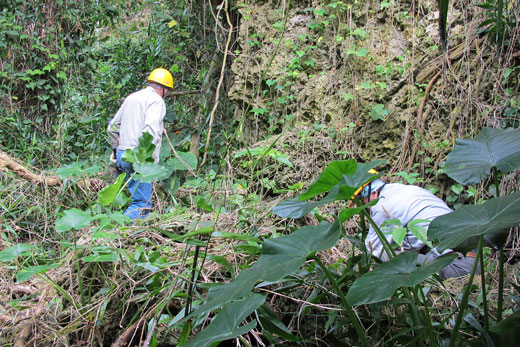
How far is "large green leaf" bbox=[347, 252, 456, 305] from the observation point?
34.4 inches

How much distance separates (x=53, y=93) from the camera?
5.83 meters

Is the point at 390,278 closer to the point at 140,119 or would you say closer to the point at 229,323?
the point at 229,323

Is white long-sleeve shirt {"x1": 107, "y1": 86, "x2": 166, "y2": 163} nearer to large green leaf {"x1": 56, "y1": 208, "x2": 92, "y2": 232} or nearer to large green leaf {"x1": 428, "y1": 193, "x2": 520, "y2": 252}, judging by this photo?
→ large green leaf {"x1": 56, "y1": 208, "x2": 92, "y2": 232}

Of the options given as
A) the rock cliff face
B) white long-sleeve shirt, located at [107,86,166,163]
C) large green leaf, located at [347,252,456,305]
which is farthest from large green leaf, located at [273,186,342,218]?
white long-sleeve shirt, located at [107,86,166,163]

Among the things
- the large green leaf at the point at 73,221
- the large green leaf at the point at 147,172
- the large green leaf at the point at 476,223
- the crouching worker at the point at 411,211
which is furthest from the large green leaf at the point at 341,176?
the crouching worker at the point at 411,211

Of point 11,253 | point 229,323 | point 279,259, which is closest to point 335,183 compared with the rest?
point 279,259

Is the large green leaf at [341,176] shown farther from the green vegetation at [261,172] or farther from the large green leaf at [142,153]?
the large green leaf at [142,153]

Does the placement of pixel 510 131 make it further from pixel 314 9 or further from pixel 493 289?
pixel 314 9

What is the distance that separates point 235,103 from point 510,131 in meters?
4.13

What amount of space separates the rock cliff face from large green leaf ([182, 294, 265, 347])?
247 cm

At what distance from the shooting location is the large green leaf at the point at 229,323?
94cm

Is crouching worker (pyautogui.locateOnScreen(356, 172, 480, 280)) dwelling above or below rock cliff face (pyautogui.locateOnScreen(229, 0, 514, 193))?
below

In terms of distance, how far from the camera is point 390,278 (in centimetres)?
93

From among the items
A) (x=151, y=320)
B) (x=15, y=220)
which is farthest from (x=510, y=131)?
(x=15, y=220)
